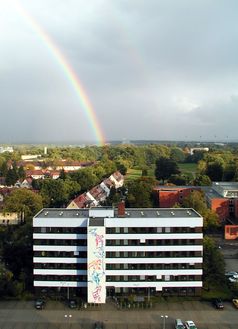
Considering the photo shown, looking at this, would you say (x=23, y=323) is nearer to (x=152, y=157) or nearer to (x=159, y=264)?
(x=159, y=264)

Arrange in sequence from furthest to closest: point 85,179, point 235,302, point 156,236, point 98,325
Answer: point 85,179 → point 156,236 → point 235,302 → point 98,325

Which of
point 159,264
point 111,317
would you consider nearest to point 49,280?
point 111,317

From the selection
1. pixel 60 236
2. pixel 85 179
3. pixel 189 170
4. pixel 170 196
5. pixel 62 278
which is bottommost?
pixel 189 170

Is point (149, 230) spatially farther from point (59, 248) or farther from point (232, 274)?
point (232, 274)

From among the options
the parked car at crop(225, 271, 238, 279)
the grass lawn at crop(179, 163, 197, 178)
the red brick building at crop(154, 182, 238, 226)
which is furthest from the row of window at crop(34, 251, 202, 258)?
the grass lawn at crop(179, 163, 197, 178)

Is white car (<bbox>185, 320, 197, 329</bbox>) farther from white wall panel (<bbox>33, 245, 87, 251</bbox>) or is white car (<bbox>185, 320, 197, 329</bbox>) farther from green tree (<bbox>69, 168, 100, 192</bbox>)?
green tree (<bbox>69, 168, 100, 192</bbox>)

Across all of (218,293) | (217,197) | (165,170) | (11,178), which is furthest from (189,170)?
(218,293)
